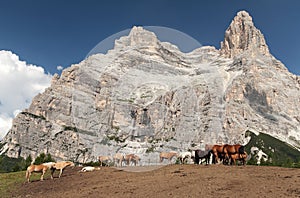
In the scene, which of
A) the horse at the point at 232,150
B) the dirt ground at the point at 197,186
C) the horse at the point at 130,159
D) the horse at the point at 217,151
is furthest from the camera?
the horse at the point at 217,151

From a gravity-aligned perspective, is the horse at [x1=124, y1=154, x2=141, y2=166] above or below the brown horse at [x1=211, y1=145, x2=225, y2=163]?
below

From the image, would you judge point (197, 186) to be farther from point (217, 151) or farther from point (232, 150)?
point (217, 151)

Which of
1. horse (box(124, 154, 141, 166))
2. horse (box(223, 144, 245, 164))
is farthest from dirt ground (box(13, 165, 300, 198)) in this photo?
horse (box(223, 144, 245, 164))

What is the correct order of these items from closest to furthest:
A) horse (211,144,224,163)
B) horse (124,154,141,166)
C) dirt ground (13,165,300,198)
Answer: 1. dirt ground (13,165,300,198)
2. horse (124,154,141,166)
3. horse (211,144,224,163)

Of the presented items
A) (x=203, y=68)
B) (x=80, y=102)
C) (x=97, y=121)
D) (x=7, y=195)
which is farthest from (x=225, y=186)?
(x=7, y=195)

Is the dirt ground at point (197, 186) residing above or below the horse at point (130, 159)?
below

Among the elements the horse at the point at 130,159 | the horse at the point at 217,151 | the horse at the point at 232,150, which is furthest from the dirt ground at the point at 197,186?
the horse at the point at 217,151

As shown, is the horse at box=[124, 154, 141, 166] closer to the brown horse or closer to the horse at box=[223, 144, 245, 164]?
the brown horse

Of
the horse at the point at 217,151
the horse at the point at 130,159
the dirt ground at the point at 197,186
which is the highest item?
the horse at the point at 217,151

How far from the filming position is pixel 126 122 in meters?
11.3

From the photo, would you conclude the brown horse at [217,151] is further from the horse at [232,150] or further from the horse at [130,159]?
the horse at [130,159]

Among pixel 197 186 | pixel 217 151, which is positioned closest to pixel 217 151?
pixel 217 151

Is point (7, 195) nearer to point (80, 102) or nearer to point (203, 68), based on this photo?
point (80, 102)

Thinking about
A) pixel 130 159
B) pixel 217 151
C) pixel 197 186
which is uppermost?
pixel 217 151
